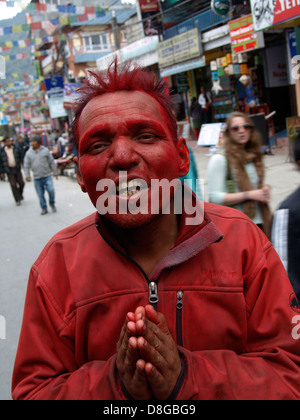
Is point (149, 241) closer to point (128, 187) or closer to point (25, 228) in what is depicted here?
point (128, 187)

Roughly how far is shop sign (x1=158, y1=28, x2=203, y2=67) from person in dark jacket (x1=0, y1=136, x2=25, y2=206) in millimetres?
8255

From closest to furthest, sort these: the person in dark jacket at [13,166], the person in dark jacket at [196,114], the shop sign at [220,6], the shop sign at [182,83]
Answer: the person in dark jacket at [13,166] → the shop sign at [220,6] → the person in dark jacket at [196,114] → the shop sign at [182,83]

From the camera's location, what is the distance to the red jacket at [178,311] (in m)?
1.23

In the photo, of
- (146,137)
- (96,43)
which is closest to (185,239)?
(146,137)

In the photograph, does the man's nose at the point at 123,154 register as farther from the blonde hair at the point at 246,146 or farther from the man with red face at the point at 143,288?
the blonde hair at the point at 246,146

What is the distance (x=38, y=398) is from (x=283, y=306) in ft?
2.49

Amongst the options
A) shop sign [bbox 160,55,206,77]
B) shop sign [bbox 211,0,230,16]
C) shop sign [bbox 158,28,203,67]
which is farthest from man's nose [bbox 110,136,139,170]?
shop sign [bbox 160,55,206,77]

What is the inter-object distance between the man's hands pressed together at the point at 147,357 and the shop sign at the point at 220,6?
1411 cm

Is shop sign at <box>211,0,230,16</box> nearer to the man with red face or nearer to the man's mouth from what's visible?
the man with red face

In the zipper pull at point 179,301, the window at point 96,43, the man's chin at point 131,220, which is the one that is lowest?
the zipper pull at point 179,301

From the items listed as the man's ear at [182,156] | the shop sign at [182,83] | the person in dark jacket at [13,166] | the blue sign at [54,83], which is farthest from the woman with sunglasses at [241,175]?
the blue sign at [54,83]

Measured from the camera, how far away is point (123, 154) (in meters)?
1.23

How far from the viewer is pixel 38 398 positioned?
1.21 meters
